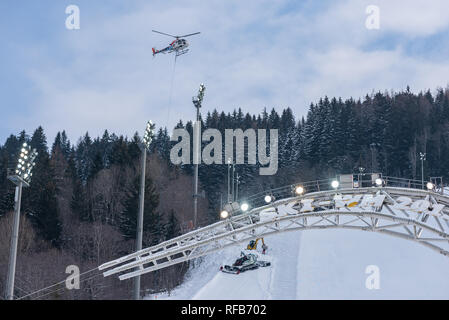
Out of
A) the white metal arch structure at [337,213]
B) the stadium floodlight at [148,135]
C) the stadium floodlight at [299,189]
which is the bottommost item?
the white metal arch structure at [337,213]

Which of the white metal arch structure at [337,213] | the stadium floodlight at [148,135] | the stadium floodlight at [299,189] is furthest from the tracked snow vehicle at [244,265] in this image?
the stadium floodlight at [148,135]

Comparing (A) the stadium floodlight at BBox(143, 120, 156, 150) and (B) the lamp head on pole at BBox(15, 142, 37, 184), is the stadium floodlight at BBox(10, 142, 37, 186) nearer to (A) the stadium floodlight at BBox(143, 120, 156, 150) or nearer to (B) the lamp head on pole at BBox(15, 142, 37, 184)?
(B) the lamp head on pole at BBox(15, 142, 37, 184)

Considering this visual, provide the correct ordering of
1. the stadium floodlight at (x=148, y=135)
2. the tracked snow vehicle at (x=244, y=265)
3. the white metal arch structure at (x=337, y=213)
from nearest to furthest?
the white metal arch structure at (x=337, y=213) → the stadium floodlight at (x=148, y=135) → the tracked snow vehicle at (x=244, y=265)

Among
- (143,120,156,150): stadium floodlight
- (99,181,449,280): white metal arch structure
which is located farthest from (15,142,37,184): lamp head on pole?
(99,181,449,280): white metal arch structure

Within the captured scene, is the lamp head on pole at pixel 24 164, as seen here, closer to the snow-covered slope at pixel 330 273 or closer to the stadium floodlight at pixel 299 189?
the stadium floodlight at pixel 299 189

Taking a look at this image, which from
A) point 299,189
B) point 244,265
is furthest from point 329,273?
point 299,189

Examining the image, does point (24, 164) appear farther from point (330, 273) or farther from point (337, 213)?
point (330, 273)
